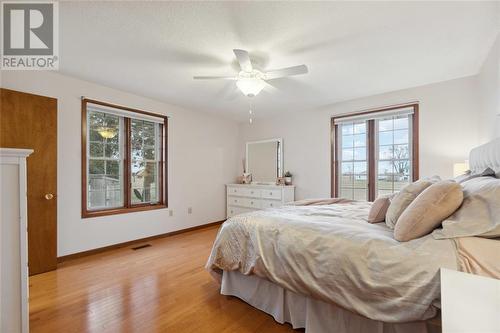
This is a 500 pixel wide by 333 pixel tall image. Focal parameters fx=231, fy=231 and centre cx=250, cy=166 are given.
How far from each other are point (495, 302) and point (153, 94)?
4.10m

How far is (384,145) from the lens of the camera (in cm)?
379

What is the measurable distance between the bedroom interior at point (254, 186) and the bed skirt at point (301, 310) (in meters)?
0.01

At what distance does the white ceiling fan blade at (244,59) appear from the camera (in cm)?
200

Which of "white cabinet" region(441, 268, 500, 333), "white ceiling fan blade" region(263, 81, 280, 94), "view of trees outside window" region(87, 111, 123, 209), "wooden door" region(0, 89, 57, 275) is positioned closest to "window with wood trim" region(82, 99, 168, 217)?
"view of trees outside window" region(87, 111, 123, 209)

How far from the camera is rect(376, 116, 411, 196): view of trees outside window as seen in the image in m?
3.58

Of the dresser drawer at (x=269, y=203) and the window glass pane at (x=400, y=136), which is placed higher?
the window glass pane at (x=400, y=136)

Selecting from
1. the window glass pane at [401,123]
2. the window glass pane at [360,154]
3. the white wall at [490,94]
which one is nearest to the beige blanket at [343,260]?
the white wall at [490,94]

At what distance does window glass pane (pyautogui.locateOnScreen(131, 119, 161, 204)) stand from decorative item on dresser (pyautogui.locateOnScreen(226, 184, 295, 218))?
64.1 inches

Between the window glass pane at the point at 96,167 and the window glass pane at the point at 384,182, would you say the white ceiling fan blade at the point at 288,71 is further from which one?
the window glass pane at the point at 96,167

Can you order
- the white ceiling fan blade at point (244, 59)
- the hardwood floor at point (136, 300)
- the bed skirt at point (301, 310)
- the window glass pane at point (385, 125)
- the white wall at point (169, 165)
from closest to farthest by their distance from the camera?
1. the bed skirt at point (301, 310)
2. the hardwood floor at point (136, 300)
3. the white ceiling fan blade at point (244, 59)
4. the white wall at point (169, 165)
5. the window glass pane at point (385, 125)

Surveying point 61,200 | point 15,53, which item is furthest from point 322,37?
point 61,200

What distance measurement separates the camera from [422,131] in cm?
337

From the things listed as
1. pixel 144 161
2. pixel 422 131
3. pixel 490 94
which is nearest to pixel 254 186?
pixel 144 161

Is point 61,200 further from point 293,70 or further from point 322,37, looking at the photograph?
point 322,37
